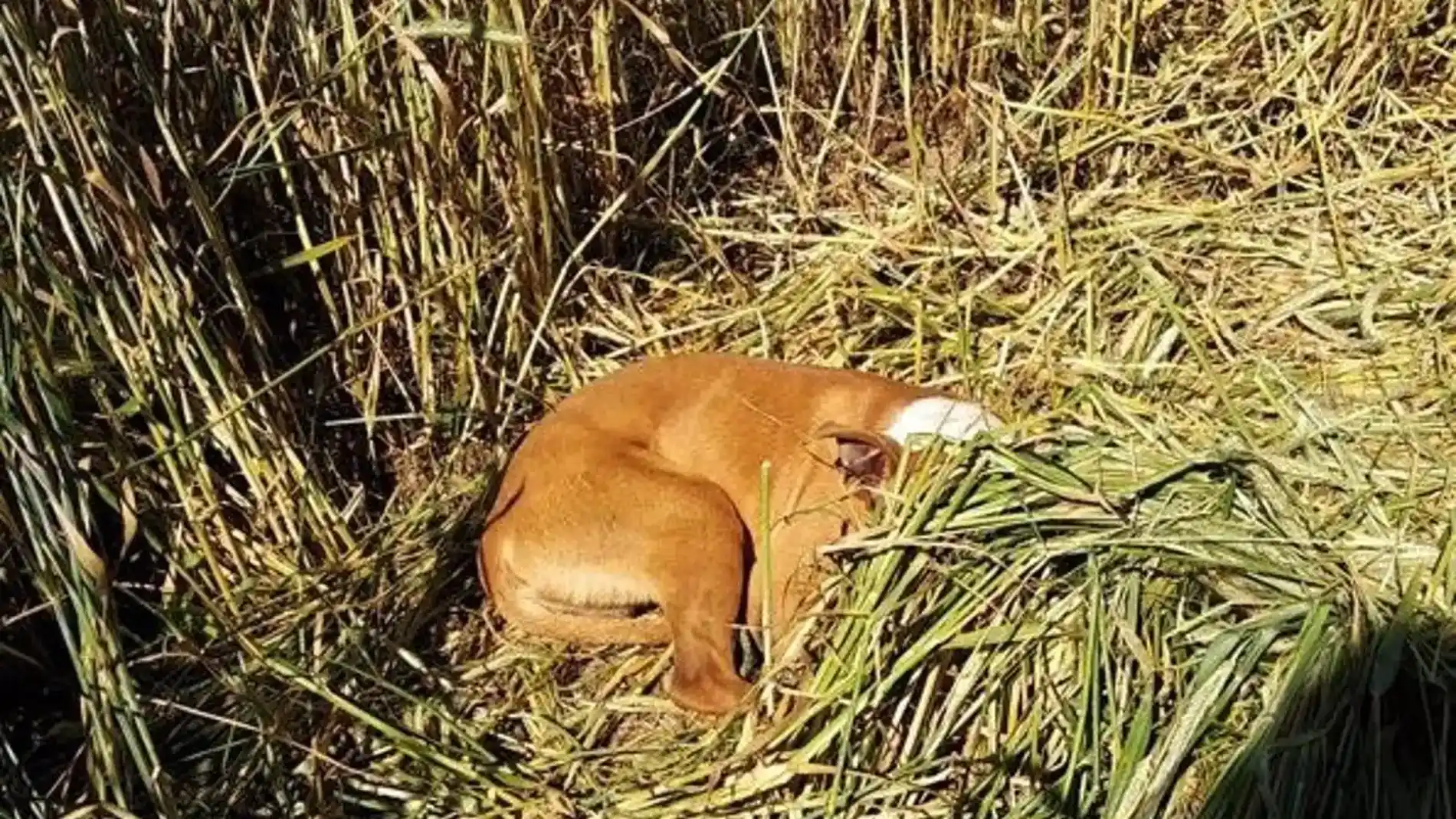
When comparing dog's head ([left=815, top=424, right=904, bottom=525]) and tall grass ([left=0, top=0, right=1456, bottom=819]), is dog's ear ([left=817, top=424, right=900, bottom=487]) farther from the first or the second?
tall grass ([left=0, top=0, right=1456, bottom=819])

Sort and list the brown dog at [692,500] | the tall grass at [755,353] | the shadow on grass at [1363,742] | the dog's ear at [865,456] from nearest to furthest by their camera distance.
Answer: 1. the shadow on grass at [1363,742]
2. the tall grass at [755,353]
3. the dog's ear at [865,456]
4. the brown dog at [692,500]

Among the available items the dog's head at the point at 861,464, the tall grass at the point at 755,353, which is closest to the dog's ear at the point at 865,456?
the dog's head at the point at 861,464

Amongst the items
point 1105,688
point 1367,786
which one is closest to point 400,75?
point 1105,688

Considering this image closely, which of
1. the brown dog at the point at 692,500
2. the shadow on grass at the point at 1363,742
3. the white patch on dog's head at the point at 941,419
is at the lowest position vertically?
the brown dog at the point at 692,500

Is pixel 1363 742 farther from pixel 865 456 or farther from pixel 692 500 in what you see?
pixel 692 500

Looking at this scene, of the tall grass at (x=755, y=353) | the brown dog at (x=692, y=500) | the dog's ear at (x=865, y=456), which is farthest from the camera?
the brown dog at (x=692, y=500)

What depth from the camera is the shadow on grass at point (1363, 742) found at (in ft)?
7.44

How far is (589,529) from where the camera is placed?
304 centimetres

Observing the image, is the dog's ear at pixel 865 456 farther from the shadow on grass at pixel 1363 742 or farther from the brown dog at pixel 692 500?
the shadow on grass at pixel 1363 742

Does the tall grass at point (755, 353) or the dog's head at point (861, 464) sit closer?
the tall grass at point (755, 353)

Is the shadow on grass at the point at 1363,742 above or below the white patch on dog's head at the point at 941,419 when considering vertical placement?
above

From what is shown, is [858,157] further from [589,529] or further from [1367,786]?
[1367,786]

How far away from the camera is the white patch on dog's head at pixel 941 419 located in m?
2.96

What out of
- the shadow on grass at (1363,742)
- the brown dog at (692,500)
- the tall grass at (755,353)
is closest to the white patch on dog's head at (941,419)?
the brown dog at (692,500)
